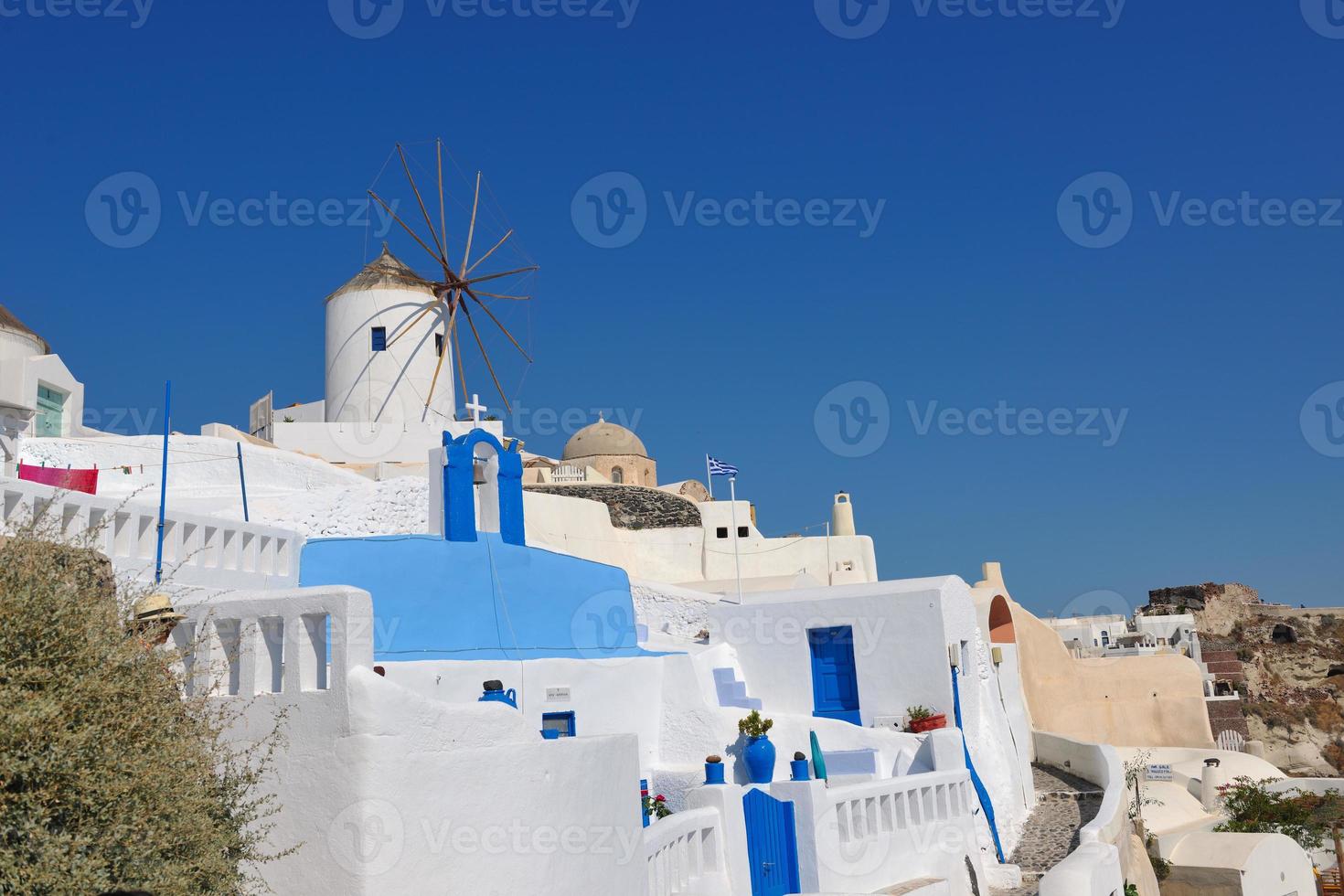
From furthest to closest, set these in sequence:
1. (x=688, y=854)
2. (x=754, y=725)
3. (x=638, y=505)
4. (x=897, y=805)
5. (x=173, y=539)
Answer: (x=638, y=505), (x=754, y=725), (x=897, y=805), (x=173, y=539), (x=688, y=854)

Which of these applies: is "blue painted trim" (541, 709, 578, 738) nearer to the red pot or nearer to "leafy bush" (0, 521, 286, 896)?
the red pot

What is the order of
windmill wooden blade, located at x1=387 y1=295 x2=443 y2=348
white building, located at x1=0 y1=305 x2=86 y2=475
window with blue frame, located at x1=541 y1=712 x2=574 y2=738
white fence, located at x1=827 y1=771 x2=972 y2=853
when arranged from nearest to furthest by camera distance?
white fence, located at x1=827 y1=771 x2=972 y2=853, window with blue frame, located at x1=541 y1=712 x2=574 y2=738, white building, located at x1=0 y1=305 x2=86 y2=475, windmill wooden blade, located at x1=387 y1=295 x2=443 y2=348

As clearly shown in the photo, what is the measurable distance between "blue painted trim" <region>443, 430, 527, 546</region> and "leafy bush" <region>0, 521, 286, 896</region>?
836 centimetres

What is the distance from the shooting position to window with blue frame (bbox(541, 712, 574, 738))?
1309 cm

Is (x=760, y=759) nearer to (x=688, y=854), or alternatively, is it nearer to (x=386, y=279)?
(x=688, y=854)

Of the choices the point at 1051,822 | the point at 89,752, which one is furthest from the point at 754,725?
the point at 89,752

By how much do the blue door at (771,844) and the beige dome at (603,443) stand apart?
2869cm

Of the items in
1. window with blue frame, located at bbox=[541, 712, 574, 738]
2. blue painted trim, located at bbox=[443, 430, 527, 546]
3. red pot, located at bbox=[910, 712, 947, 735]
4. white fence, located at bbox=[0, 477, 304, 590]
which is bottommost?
red pot, located at bbox=[910, 712, 947, 735]

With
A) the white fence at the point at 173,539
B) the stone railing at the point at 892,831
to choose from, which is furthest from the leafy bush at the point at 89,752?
the stone railing at the point at 892,831

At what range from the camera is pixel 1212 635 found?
45469 millimetres

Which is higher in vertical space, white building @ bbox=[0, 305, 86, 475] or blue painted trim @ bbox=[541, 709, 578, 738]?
white building @ bbox=[0, 305, 86, 475]

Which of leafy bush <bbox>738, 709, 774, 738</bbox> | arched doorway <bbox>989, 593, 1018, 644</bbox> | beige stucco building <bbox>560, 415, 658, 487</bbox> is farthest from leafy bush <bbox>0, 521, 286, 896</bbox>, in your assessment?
beige stucco building <bbox>560, 415, 658, 487</bbox>

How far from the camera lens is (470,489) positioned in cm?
1445

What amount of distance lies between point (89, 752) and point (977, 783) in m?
11.4
